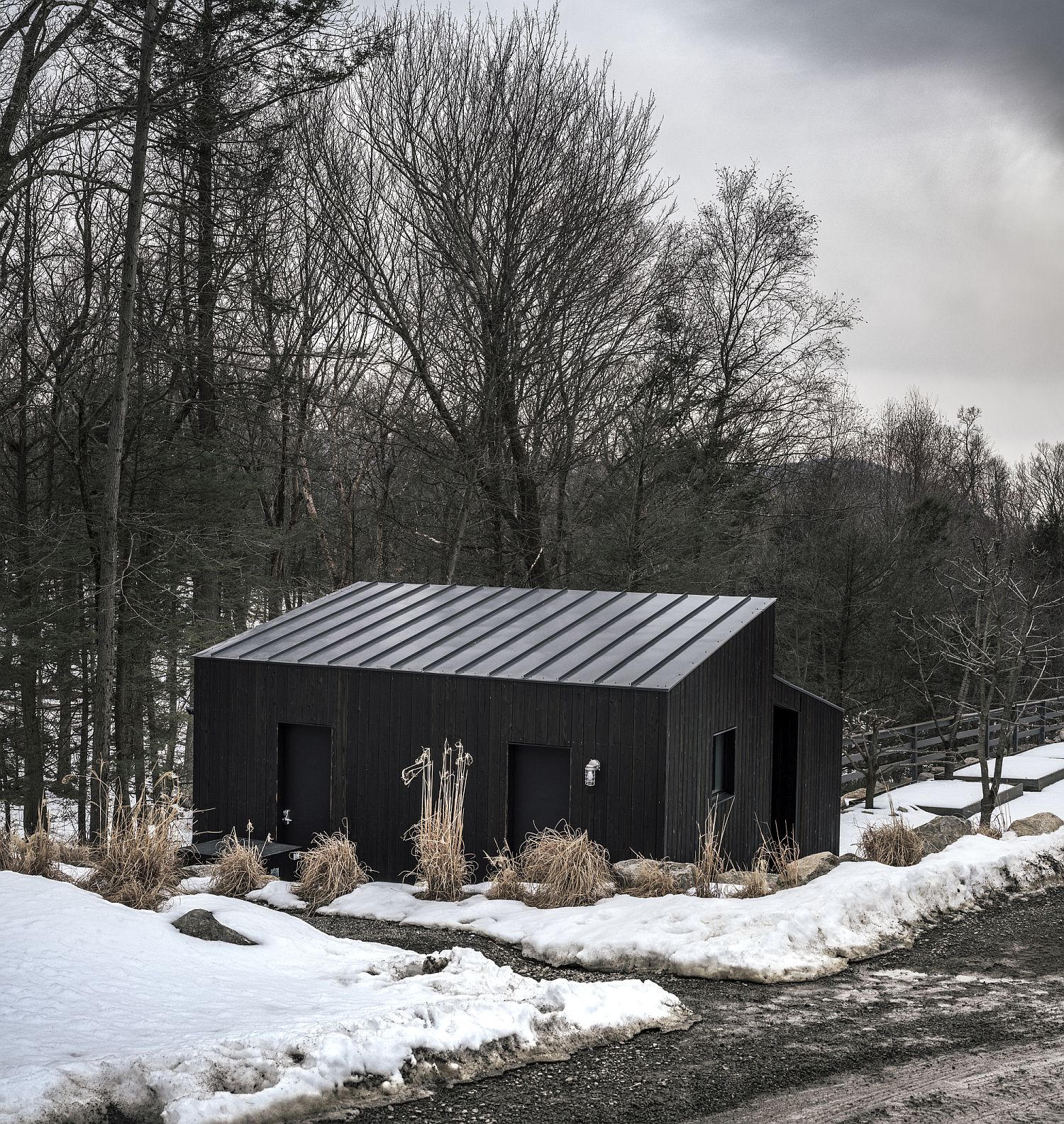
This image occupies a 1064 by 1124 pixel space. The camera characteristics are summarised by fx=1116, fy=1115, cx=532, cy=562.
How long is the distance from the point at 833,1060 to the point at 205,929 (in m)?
4.03

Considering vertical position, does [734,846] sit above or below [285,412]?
below

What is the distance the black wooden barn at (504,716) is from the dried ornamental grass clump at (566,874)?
1328 millimetres

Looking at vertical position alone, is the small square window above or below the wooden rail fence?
above

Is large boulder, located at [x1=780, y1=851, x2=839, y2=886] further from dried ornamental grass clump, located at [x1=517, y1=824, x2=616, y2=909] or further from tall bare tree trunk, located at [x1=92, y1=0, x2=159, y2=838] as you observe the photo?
tall bare tree trunk, located at [x1=92, y1=0, x2=159, y2=838]

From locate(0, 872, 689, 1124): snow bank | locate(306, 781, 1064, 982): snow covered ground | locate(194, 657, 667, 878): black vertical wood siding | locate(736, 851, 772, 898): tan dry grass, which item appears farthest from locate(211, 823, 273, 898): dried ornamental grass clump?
locate(736, 851, 772, 898): tan dry grass

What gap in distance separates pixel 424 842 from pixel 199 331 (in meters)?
11.2

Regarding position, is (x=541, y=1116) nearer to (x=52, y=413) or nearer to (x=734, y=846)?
(x=734, y=846)

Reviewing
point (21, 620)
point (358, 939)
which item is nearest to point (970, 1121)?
point (358, 939)

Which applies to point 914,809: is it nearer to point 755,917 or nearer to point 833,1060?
point 755,917

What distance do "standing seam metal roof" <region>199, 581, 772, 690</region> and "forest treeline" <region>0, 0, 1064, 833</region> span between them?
8.99ft

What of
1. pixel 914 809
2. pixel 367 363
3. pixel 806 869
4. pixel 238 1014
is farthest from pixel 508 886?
pixel 367 363

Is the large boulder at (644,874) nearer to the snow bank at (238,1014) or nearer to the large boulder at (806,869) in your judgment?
the large boulder at (806,869)

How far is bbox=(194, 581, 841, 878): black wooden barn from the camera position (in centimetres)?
1077

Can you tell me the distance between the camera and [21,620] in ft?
53.2
